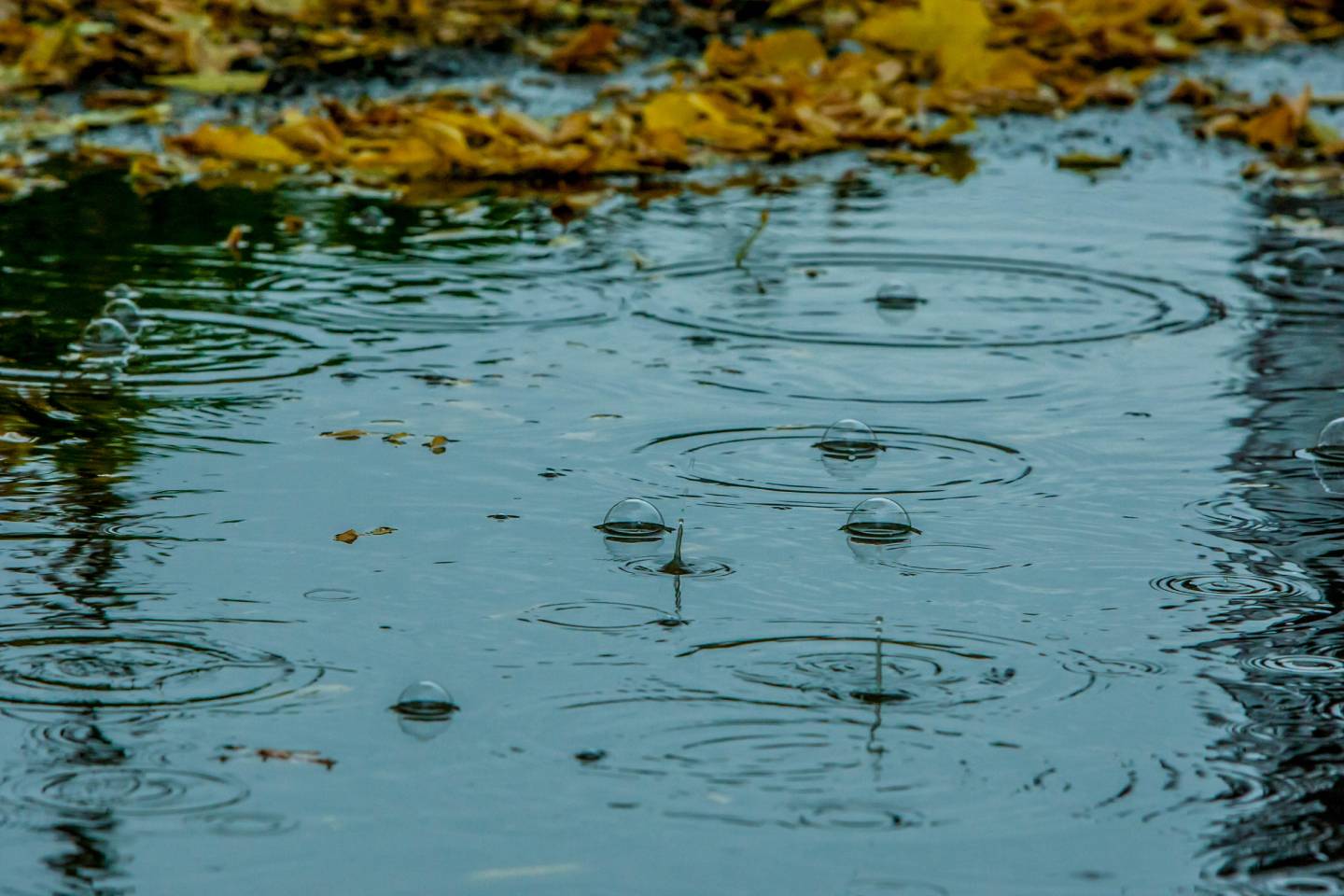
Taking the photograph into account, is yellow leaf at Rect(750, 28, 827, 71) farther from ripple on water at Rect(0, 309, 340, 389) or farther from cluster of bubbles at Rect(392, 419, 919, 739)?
cluster of bubbles at Rect(392, 419, 919, 739)

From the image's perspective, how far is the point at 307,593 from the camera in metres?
2.80

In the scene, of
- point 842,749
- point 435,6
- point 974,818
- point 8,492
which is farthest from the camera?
point 435,6

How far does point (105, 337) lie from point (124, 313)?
0.25 metres

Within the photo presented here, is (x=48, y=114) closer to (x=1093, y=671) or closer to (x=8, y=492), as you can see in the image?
→ (x=8, y=492)

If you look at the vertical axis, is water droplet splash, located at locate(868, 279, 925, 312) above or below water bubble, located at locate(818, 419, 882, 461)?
below

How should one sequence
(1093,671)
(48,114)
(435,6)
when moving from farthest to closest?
(435,6) → (48,114) → (1093,671)

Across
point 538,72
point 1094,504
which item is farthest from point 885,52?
point 1094,504

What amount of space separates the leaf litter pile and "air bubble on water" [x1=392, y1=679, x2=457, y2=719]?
15.0ft

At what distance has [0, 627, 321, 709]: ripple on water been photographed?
7.85ft

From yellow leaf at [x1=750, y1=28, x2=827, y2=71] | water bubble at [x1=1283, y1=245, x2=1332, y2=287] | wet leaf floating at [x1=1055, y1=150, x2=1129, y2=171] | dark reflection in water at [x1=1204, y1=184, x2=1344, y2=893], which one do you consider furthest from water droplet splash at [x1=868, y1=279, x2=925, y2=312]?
yellow leaf at [x1=750, y1=28, x2=827, y2=71]

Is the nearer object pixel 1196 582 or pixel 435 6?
pixel 1196 582

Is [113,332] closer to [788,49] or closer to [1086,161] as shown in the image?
[1086,161]

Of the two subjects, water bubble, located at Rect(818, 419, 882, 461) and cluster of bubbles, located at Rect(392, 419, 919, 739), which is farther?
water bubble, located at Rect(818, 419, 882, 461)

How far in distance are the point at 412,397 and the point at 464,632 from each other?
4.56 ft
